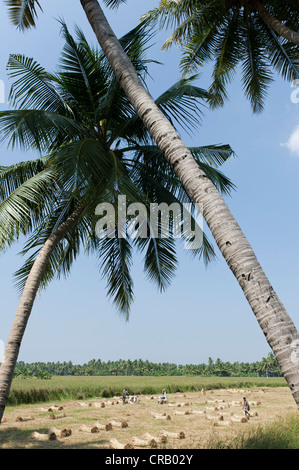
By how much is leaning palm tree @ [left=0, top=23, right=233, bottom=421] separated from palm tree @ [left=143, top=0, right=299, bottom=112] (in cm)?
290

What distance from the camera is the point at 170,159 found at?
4.17 meters

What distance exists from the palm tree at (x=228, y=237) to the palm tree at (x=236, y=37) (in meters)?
6.73

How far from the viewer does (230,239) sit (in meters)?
3.32

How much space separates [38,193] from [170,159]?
4.30 metres

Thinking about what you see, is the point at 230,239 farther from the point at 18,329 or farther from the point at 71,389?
the point at 71,389

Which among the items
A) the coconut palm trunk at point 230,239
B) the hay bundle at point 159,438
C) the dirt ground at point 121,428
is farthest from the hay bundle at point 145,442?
the coconut palm trunk at point 230,239

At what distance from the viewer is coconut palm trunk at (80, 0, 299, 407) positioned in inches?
108

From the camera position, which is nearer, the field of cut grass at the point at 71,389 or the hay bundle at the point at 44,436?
the hay bundle at the point at 44,436

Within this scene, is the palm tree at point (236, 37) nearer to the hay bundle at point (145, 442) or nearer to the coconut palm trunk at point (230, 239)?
the coconut palm trunk at point (230, 239)

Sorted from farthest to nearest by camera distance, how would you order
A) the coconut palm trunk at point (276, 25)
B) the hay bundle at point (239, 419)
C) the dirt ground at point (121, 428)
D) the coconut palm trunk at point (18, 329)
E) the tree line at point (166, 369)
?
the tree line at point (166, 369)
the hay bundle at point (239, 419)
the dirt ground at point (121, 428)
the coconut palm trunk at point (276, 25)
the coconut palm trunk at point (18, 329)

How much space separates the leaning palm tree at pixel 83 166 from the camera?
23.4ft

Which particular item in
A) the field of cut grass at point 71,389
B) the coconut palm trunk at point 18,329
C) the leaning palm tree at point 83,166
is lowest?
the field of cut grass at point 71,389

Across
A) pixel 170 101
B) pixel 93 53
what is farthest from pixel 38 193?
pixel 93 53
